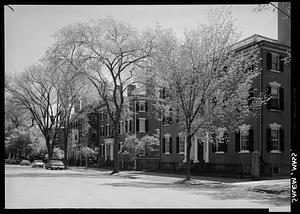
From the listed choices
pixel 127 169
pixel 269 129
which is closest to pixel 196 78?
pixel 269 129

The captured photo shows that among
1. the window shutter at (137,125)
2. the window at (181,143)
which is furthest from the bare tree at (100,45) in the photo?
the window shutter at (137,125)

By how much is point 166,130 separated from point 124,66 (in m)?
9.09

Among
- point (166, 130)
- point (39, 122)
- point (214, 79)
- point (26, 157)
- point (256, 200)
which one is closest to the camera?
point (256, 200)

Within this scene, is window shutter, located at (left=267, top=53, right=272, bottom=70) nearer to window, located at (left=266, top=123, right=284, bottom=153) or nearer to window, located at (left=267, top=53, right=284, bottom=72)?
window, located at (left=267, top=53, right=284, bottom=72)

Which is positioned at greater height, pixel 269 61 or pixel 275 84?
pixel 269 61

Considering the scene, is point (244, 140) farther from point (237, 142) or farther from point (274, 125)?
point (274, 125)

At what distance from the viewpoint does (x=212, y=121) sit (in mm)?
23969

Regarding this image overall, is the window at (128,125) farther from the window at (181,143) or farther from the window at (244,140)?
the window at (244,140)

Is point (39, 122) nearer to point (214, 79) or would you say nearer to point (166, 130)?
point (166, 130)

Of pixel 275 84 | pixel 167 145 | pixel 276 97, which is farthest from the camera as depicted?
pixel 167 145

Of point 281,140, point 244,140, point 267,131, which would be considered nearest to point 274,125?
point 267,131

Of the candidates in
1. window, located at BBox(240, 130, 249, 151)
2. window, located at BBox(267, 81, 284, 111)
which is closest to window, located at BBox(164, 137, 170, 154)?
window, located at BBox(240, 130, 249, 151)

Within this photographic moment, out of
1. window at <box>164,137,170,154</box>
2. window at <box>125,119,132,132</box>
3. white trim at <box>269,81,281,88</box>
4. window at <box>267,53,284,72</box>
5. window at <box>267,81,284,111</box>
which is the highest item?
window at <box>267,53,284,72</box>
